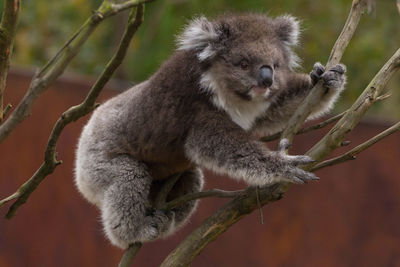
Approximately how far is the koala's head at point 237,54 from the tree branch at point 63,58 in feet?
4.20

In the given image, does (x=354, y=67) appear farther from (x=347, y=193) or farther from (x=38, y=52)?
(x=38, y=52)

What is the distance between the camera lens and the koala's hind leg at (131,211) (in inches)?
135

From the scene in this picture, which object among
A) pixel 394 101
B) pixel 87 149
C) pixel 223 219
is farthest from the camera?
pixel 394 101

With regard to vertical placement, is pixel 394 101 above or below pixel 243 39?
below

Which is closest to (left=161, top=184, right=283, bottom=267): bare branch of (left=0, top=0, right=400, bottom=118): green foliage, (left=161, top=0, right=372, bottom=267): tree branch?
(left=161, top=0, right=372, bottom=267): tree branch

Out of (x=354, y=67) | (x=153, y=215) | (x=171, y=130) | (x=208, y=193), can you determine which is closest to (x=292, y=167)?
(x=208, y=193)

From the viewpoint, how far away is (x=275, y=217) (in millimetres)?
5457

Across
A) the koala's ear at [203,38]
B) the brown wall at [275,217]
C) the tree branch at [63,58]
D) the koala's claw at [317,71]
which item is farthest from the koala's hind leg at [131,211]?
the brown wall at [275,217]

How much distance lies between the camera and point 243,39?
10.9 feet

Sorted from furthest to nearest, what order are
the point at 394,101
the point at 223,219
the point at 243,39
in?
the point at 394,101, the point at 243,39, the point at 223,219

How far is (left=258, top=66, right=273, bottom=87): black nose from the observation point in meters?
3.09

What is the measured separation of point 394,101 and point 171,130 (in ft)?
22.2

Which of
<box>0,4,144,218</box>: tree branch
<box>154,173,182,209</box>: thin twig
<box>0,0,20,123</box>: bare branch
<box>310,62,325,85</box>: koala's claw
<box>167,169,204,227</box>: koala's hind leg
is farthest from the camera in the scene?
<box>167,169,204,227</box>: koala's hind leg

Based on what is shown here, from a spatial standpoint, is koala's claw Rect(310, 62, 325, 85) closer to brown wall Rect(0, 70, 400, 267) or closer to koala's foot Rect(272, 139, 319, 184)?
koala's foot Rect(272, 139, 319, 184)
